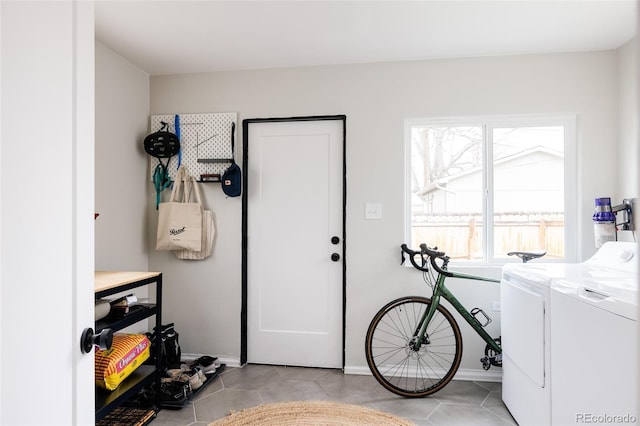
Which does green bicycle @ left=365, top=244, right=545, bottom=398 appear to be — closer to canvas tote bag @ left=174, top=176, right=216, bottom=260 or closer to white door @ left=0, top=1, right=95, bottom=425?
canvas tote bag @ left=174, top=176, right=216, bottom=260

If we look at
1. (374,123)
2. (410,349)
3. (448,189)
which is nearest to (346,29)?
(374,123)

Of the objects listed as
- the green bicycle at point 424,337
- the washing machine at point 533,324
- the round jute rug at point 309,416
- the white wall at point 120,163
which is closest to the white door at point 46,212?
the round jute rug at point 309,416

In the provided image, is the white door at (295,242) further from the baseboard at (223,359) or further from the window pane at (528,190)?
the window pane at (528,190)

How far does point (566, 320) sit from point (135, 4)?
2738 millimetres

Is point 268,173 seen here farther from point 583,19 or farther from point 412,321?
point 583,19

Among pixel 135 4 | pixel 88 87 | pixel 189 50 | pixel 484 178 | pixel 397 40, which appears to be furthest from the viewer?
pixel 484 178

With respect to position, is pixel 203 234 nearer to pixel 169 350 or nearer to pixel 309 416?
pixel 169 350

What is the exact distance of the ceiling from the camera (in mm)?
2119

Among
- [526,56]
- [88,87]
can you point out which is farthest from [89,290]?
[526,56]

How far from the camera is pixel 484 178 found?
2.89m

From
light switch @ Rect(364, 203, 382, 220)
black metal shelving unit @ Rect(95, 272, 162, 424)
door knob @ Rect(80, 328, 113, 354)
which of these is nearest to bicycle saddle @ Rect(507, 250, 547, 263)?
light switch @ Rect(364, 203, 382, 220)

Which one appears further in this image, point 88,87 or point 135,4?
point 135,4

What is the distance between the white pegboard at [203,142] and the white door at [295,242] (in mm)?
190

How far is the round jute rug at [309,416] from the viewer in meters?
2.18
